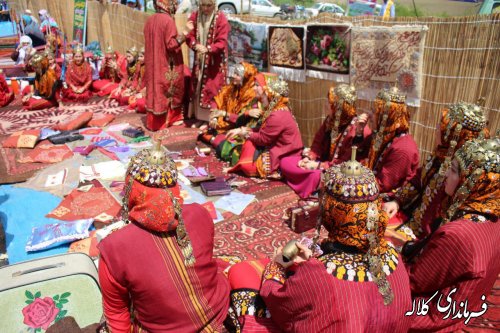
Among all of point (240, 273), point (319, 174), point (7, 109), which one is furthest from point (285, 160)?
point (7, 109)

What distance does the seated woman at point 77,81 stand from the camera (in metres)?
8.62

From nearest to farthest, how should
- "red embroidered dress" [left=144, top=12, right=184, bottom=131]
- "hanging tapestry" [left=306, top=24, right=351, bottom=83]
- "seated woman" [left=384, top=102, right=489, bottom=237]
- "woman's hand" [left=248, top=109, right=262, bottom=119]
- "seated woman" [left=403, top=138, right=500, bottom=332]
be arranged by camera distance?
"seated woman" [left=403, top=138, right=500, bottom=332] < "seated woman" [left=384, top=102, right=489, bottom=237] < "hanging tapestry" [left=306, top=24, right=351, bottom=83] < "woman's hand" [left=248, top=109, right=262, bottom=119] < "red embroidered dress" [left=144, top=12, right=184, bottom=131]

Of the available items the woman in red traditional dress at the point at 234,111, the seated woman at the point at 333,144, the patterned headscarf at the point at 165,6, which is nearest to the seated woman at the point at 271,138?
the seated woman at the point at 333,144

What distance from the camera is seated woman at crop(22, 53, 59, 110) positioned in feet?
25.5

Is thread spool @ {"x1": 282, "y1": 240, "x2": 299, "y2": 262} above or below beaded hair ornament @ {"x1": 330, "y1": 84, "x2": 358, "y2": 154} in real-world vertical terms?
below

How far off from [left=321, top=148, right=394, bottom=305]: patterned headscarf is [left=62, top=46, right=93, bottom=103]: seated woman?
805 centimetres

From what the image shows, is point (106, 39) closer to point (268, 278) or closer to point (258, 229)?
point (258, 229)

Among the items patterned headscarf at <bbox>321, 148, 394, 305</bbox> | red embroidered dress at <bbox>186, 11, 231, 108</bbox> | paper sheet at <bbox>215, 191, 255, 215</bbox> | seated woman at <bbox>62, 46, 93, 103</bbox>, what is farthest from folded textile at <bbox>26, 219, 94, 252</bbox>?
seated woman at <bbox>62, 46, 93, 103</bbox>

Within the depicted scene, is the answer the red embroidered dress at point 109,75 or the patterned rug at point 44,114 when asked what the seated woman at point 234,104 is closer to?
the patterned rug at point 44,114

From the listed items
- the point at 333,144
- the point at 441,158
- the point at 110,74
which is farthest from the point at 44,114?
the point at 441,158

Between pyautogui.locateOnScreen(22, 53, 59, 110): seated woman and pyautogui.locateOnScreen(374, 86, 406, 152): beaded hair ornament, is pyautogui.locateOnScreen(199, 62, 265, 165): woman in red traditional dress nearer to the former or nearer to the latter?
pyautogui.locateOnScreen(374, 86, 406, 152): beaded hair ornament

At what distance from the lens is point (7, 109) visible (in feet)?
26.6

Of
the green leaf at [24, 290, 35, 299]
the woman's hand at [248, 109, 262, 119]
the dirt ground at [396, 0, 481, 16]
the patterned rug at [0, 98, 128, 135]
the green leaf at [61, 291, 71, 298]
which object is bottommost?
the patterned rug at [0, 98, 128, 135]

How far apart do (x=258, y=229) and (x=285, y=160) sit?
3.91 feet
